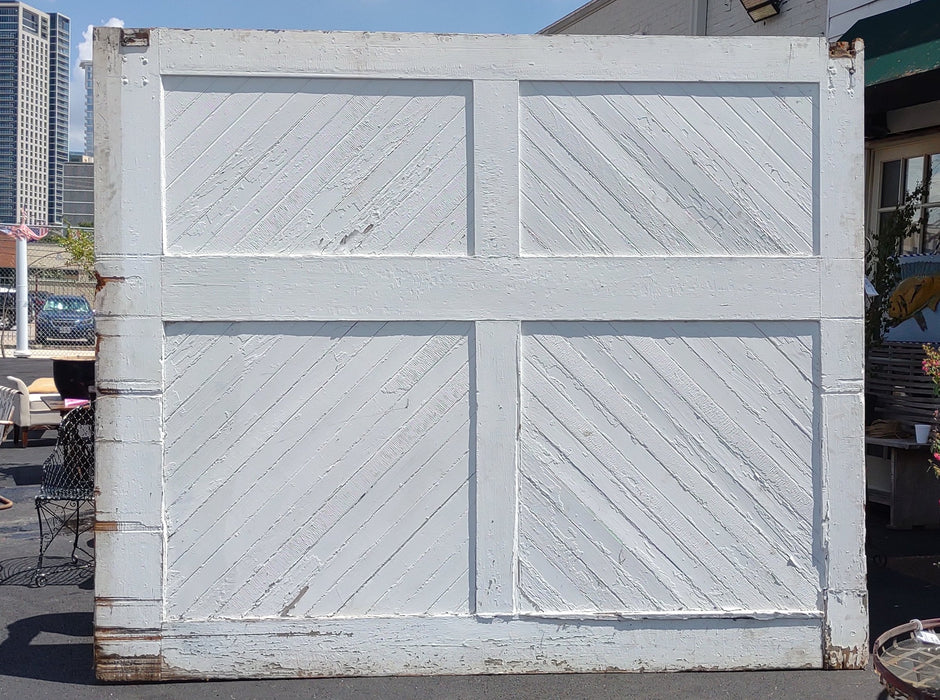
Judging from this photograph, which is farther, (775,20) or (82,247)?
(82,247)

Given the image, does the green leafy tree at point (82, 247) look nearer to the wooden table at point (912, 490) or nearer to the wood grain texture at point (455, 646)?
the wood grain texture at point (455, 646)

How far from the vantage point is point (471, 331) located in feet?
14.3

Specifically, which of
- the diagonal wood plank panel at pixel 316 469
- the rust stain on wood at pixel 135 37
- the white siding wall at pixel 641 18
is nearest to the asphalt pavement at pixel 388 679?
the diagonal wood plank panel at pixel 316 469

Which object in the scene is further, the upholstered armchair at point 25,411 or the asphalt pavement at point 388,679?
the upholstered armchair at point 25,411

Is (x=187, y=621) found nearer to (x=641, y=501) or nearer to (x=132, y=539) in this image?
(x=132, y=539)

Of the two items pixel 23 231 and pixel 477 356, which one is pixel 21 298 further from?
pixel 477 356

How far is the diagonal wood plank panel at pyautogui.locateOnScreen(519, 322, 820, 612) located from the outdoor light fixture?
608 cm

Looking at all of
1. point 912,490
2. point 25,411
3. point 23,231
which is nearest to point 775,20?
point 912,490

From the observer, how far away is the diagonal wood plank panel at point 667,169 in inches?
173

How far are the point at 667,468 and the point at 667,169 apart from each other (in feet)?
4.48

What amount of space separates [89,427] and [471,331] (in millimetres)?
3276

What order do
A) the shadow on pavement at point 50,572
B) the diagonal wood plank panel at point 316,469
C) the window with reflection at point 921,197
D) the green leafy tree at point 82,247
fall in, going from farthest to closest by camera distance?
the green leafy tree at point 82,247
the window with reflection at point 921,197
the shadow on pavement at point 50,572
the diagonal wood plank panel at point 316,469

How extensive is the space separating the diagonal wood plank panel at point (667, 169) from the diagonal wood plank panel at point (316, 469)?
0.74 metres

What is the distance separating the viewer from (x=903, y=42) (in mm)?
6863
